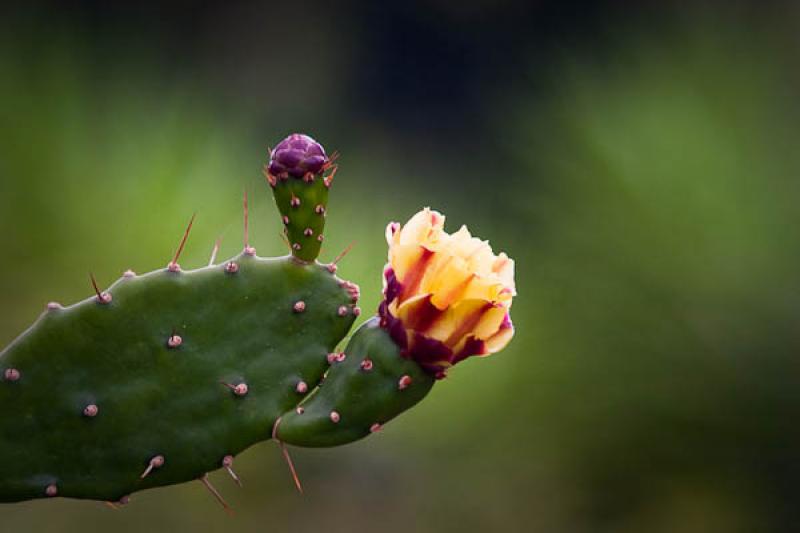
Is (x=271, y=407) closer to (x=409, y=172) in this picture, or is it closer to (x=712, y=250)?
(x=712, y=250)

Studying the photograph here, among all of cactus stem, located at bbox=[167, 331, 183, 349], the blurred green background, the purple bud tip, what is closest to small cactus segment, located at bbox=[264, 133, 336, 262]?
the purple bud tip

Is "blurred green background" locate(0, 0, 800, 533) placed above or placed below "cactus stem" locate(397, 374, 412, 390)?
above

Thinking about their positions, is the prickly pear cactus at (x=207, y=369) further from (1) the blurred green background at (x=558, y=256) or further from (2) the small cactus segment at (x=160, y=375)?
(1) the blurred green background at (x=558, y=256)

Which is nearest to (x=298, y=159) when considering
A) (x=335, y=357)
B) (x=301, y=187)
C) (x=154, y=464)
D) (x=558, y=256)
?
(x=301, y=187)

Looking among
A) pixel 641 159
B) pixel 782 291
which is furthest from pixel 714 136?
pixel 782 291

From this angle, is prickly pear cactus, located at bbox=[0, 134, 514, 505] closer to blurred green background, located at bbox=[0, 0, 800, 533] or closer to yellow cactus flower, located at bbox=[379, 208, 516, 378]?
yellow cactus flower, located at bbox=[379, 208, 516, 378]

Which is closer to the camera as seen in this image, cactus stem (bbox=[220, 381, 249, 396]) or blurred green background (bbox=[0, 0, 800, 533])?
cactus stem (bbox=[220, 381, 249, 396])

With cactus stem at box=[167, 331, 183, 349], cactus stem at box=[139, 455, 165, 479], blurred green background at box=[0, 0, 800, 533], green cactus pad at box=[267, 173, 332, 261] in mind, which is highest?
blurred green background at box=[0, 0, 800, 533]
